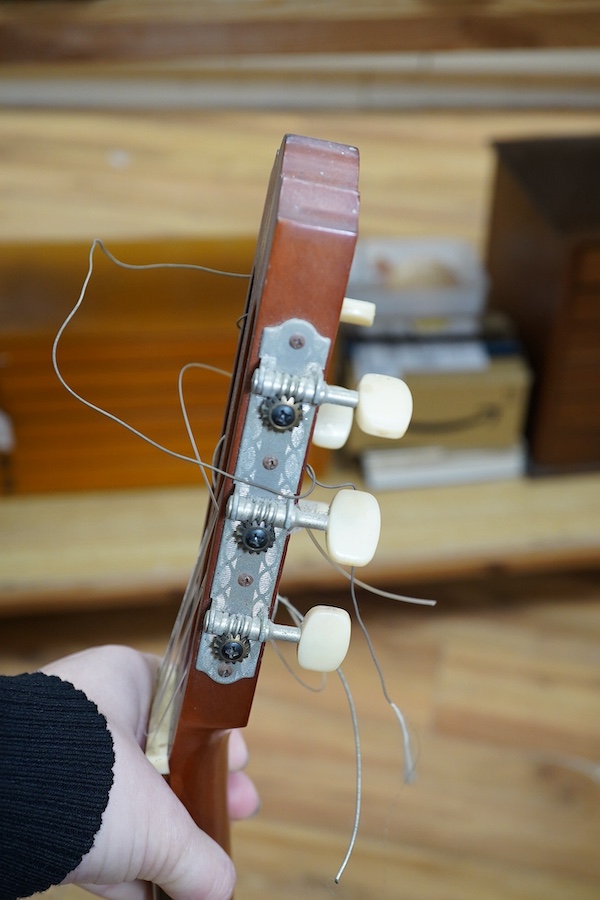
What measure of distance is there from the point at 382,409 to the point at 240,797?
397mm

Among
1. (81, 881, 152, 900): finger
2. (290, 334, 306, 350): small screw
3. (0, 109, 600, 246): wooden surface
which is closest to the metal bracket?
(290, 334, 306, 350): small screw

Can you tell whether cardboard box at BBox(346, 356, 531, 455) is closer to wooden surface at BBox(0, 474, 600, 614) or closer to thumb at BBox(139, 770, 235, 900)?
wooden surface at BBox(0, 474, 600, 614)

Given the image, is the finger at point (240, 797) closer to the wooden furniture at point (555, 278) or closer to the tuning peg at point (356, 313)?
the tuning peg at point (356, 313)

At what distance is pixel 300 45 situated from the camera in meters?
0.78

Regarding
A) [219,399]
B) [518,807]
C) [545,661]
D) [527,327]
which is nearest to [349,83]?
[527,327]

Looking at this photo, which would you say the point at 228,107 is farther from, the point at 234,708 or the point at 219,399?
the point at 234,708

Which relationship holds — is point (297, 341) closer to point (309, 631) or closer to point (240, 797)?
point (309, 631)

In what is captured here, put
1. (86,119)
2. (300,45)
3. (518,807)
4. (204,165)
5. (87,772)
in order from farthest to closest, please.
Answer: (86,119), (204,165), (518,807), (300,45), (87,772)

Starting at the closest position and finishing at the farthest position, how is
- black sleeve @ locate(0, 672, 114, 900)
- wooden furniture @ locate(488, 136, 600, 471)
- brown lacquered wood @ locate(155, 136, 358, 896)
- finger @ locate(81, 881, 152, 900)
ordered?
brown lacquered wood @ locate(155, 136, 358, 896) → black sleeve @ locate(0, 672, 114, 900) → finger @ locate(81, 881, 152, 900) → wooden furniture @ locate(488, 136, 600, 471)

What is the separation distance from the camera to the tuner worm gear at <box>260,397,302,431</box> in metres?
0.37

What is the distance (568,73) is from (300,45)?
1435 millimetres

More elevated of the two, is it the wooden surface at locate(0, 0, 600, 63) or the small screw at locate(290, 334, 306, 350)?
the wooden surface at locate(0, 0, 600, 63)

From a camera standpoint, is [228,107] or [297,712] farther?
[228,107]

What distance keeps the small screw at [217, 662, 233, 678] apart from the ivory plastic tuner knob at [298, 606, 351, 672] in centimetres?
5
